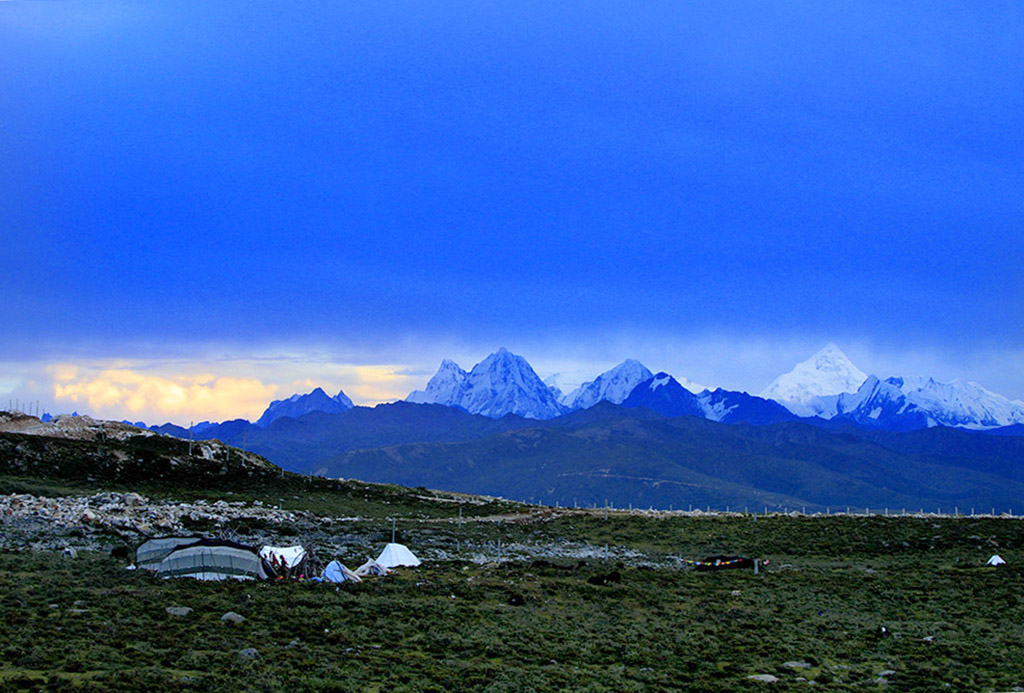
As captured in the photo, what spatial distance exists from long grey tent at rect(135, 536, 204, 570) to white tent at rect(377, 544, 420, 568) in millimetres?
14599

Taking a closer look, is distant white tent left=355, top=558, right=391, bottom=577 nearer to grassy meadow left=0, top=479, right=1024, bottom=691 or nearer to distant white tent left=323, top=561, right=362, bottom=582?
grassy meadow left=0, top=479, right=1024, bottom=691

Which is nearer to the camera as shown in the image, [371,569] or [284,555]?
[284,555]

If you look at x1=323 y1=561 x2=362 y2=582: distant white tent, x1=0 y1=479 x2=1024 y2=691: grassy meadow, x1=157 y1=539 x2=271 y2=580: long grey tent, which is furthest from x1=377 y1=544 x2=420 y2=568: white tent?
x1=157 y1=539 x2=271 y2=580: long grey tent

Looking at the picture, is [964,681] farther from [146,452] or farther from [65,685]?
[146,452]

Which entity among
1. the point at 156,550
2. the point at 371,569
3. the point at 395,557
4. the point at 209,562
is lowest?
the point at 395,557

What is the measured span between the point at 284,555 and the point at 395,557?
11.9 metres

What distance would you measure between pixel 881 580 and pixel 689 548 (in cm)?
2213

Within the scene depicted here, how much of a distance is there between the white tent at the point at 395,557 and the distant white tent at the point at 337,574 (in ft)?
30.0

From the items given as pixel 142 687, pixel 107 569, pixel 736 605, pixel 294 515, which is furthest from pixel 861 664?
pixel 294 515

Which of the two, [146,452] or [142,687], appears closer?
[142,687]

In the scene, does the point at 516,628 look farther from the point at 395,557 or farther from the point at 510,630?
the point at 395,557

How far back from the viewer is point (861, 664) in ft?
102

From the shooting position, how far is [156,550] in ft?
137

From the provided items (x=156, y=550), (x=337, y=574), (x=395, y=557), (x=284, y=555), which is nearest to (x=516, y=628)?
(x=337, y=574)
